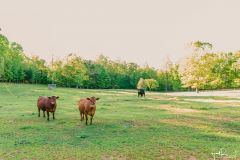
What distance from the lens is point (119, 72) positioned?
13362 centimetres

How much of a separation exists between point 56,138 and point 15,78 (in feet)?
288

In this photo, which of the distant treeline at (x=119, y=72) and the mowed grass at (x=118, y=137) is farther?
the distant treeline at (x=119, y=72)

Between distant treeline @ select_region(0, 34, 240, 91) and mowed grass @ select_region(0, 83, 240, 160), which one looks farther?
distant treeline @ select_region(0, 34, 240, 91)

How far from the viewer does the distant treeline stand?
252ft

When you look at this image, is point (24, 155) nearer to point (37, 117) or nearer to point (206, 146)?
point (206, 146)

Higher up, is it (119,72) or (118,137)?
(119,72)

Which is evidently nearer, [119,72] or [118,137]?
[118,137]

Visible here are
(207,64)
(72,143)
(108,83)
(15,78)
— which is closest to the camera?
(72,143)

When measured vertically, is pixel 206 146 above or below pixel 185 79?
below

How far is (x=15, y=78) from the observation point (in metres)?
102

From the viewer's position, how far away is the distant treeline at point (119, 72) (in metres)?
76.8

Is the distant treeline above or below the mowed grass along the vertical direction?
above

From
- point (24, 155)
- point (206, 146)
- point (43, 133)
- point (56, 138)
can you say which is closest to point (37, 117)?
point (43, 133)

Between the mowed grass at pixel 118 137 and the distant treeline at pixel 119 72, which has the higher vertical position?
the distant treeline at pixel 119 72
